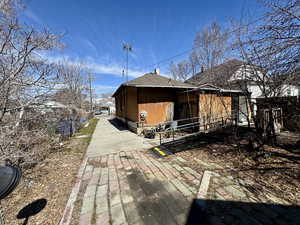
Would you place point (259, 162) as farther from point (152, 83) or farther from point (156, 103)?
point (152, 83)

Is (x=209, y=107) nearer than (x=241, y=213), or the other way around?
(x=241, y=213)

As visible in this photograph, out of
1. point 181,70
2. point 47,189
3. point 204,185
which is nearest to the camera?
point 204,185

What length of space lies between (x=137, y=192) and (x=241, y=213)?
2.00 meters

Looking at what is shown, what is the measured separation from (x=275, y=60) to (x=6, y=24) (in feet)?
21.3

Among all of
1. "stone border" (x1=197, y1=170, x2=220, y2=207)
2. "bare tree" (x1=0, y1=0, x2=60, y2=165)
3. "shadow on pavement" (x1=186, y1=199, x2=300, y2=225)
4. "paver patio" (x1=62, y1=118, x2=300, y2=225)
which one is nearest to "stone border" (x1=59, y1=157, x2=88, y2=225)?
"paver patio" (x1=62, y1=118, x2=300, y2=225)

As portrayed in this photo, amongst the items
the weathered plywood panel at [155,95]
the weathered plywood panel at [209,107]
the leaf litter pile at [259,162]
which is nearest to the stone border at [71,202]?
the leaf litter pile at [259,162]

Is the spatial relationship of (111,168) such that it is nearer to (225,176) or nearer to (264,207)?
(225,176)

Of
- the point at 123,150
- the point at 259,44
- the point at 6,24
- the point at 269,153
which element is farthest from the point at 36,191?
the point at 269,153

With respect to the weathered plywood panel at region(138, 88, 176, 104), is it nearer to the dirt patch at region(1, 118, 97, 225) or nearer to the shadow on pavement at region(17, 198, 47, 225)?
the dirt patch at region(1, 118, 97, 225)

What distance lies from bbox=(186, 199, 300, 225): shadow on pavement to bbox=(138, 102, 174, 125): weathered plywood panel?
22.6ft

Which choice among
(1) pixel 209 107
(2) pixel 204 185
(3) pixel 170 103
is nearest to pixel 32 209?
(2) pixel 204 185

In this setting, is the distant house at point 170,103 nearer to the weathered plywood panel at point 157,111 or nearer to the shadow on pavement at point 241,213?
the weathered plywood panel at point 157,111

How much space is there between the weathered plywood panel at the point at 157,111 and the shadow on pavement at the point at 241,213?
689cm

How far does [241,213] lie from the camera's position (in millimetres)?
2230
